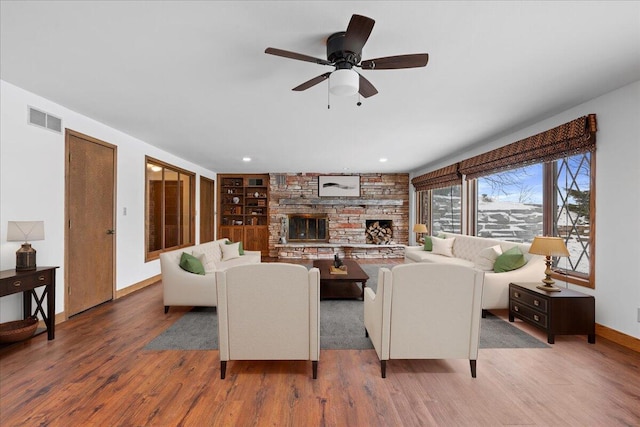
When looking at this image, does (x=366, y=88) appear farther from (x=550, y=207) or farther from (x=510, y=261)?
(x=550, y=207)

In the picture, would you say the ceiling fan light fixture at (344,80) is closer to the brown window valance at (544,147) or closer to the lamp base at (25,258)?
the brown window valance at (544,147)

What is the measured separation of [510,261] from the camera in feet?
11.8

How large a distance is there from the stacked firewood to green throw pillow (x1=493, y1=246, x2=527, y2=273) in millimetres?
4379

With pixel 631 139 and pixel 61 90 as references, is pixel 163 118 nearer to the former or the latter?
pixel 61 90

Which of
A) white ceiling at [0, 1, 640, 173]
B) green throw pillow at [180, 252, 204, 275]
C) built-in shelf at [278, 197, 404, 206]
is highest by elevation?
white ceiling at [0, 1, 640, 173]

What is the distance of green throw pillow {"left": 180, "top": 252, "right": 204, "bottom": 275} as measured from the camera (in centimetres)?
353

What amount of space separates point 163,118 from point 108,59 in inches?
55.3

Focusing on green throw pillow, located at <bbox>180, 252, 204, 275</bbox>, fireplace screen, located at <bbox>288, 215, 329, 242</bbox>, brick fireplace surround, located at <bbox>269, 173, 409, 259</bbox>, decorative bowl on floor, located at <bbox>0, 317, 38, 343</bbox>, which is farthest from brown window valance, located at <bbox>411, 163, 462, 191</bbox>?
decorative bowl on floor, located at <bbox>0, 317, 38, 343</bbox>

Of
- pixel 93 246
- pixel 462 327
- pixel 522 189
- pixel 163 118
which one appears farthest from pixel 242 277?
pixel 522 189

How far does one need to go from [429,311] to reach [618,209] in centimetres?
232

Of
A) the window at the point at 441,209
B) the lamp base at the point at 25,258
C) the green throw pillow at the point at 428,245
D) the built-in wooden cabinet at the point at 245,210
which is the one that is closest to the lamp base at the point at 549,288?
the green throw pillow at the point at 428,245

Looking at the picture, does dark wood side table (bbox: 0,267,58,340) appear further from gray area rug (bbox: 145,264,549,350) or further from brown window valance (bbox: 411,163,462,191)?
brown window valance (bbox: 411,163,462,191)

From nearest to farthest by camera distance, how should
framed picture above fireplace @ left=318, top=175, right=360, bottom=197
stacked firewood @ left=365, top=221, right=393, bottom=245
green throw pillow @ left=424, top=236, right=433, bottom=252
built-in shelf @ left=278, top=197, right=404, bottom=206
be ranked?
green throw pillow @ left=424, top=236, right=433, bottom=252, built-in shelf @ left=278, top=197, right=404, bottom=206, framed picture above fireplace @ left=318, top=175, right=360, bottom=197, stacked firewood @ left=365, top=221, right=393, bottom=245

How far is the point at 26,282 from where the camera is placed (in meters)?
2.54
